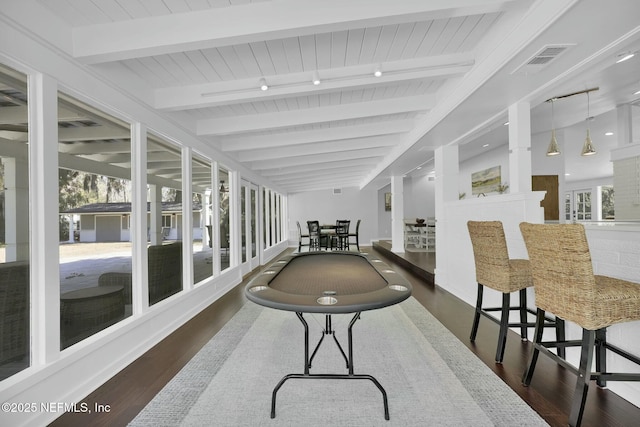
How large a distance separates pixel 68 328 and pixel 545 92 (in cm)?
448

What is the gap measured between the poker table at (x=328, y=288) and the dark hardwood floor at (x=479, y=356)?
38.9 inches

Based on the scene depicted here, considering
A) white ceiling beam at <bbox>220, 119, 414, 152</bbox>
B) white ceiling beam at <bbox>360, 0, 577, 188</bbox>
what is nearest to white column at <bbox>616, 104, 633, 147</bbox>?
white ceiling beam at <bbox>220, 119, 414, 152</bbox>

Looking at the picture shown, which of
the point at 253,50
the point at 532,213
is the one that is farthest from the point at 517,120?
the point at 253,50

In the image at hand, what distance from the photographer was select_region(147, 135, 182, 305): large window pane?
3.20 metres

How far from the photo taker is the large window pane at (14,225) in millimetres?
1725

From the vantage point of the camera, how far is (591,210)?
10.4 meters

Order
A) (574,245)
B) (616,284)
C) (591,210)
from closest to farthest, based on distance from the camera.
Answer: (574,245) < (616,284) < (591,210)

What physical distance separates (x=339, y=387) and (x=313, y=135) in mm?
3803

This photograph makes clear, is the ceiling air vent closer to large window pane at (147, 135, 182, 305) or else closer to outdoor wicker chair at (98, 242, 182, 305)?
large window pane at (147, 135, 182, 305)

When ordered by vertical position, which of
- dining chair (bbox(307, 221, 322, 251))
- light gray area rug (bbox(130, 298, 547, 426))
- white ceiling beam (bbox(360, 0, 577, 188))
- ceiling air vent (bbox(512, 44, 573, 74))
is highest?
white ceiling beam (bbox(360, 0, 577, 188))

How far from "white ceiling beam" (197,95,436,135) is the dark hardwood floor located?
2.41 metres

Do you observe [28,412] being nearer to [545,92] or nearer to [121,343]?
[121,343]

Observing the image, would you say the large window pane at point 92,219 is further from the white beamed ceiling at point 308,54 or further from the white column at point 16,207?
the white column at point 16,207

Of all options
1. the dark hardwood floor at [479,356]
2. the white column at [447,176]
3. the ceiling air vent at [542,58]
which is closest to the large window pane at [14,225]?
the dark hardwood floor at [479,356]
